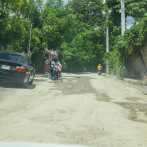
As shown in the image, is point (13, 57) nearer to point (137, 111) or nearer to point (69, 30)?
point (137, 111)

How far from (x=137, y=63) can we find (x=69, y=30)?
1248 centimetres

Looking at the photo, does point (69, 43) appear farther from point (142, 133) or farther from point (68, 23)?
point (142, 133)

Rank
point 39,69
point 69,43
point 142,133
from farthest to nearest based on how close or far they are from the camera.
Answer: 1. point 69,43
2. point 39,69
3. point 142,133

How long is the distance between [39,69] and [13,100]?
22.8 meters

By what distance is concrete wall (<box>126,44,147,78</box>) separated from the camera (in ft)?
54.0

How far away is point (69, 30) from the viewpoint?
29.0 m

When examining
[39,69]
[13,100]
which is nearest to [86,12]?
[39,69]

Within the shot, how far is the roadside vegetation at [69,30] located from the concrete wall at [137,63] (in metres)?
0.53

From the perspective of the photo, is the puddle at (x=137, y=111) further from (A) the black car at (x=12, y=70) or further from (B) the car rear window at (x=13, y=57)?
(B) the car rear window at (x=13, y=57)

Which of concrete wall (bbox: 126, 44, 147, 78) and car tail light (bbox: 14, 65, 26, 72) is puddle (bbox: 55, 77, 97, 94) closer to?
car tail light (bbox: 14, 65, 26, 72)

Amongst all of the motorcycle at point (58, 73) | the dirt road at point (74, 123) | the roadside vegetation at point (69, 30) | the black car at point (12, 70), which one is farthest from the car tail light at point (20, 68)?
the motorcycle at point (58, 73)

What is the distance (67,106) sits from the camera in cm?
719

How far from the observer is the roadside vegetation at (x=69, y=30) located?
15.7 meters

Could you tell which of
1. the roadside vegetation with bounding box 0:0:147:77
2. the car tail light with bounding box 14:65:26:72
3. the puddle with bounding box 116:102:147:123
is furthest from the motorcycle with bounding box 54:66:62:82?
the puddle with bounding box 116:102:147:123
